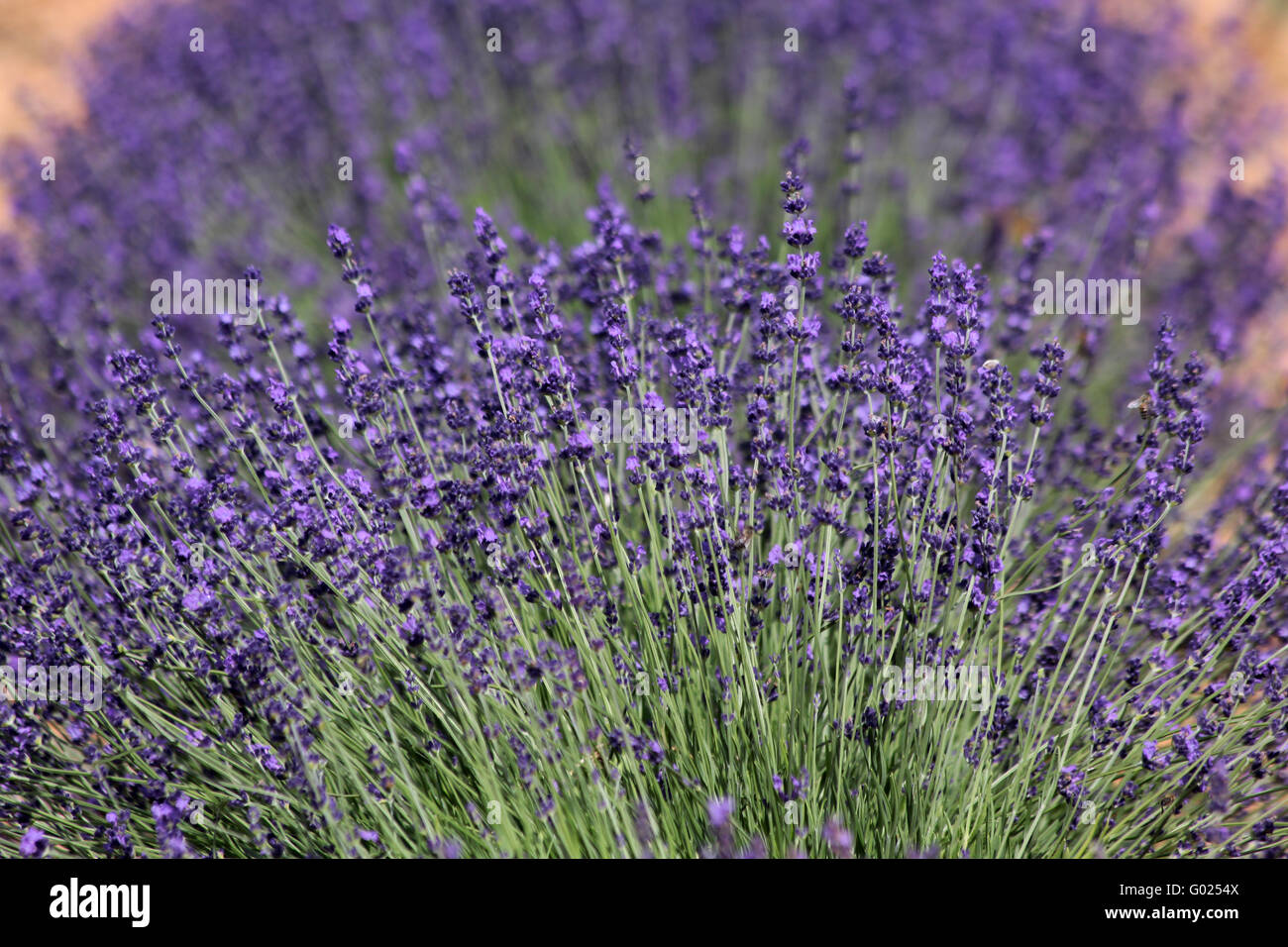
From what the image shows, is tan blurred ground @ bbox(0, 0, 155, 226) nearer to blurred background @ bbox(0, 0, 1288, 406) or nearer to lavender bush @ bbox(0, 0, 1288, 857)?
blurred background @ bbox(0, 0, 1288, 406)

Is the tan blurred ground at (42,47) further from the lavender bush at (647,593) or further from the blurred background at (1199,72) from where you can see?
the lavender bush at (647,593)

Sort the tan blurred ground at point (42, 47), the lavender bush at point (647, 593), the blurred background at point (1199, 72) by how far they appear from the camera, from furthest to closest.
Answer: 1. the tan blurred ground at point (42, 47)
2. the blurred background at point (1199, 72)
3. the lavender bush at point (647, 593)

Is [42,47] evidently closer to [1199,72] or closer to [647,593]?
[647,593]

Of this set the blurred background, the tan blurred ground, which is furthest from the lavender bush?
the tan blurred ground

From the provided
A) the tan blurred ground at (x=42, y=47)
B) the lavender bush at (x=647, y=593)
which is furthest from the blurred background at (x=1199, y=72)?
the lavender bush at (x=647, y=593)

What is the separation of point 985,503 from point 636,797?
3.04 ft

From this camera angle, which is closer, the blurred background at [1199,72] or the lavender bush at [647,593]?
the lavender bush at [647,593]

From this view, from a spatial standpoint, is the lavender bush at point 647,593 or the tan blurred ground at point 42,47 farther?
the tan blurred ground at point 42,47

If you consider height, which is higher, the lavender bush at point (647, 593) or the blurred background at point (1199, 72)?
the blurred background at point (1199, 72)

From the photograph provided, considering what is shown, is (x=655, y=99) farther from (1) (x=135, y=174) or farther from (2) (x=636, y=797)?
(2) (x=636, y=797)

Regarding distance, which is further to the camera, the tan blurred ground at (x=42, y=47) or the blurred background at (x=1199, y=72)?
the tan blurred ground at (x=42, y=47)

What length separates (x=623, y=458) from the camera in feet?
8.61

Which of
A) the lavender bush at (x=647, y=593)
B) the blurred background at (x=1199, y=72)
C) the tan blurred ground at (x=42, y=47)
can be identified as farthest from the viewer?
the tan blurred ground at (x=42, y=47)
